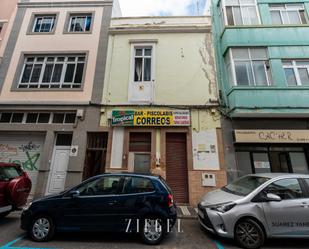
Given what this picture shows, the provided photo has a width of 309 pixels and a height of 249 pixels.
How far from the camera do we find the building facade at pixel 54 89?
880 cm

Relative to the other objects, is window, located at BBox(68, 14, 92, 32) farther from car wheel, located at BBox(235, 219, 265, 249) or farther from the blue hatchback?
car wheel, located at BBox(235, 219, 265, 249)

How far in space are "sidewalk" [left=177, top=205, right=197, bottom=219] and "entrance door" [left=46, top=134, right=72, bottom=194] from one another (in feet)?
18.1

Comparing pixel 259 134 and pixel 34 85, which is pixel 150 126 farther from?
pixel 34 85

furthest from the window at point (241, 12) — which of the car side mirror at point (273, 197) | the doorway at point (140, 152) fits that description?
the car side mirror at point (273, 197)

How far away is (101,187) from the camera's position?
4777mm

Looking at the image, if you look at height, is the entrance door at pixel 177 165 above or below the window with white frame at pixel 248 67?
below

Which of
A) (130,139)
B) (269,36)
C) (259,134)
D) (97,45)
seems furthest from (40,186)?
(269,36)

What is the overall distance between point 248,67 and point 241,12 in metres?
3.48

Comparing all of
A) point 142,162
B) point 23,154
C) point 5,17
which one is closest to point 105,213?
point 142,162

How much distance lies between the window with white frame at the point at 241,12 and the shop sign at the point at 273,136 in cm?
605

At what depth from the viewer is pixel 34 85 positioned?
389 inches

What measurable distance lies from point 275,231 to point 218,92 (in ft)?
21.6

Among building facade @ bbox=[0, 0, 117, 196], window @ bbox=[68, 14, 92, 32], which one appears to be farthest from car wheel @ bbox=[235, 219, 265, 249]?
window @ bbox=[68, 14, 92, 32]

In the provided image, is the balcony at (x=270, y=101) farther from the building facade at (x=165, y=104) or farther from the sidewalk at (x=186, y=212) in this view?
the sidewalk at (x=186, y=212)
